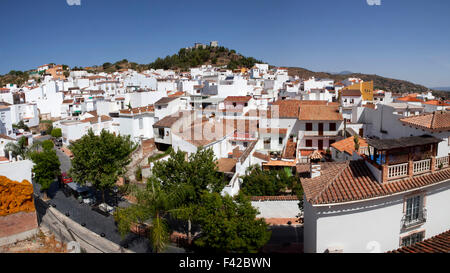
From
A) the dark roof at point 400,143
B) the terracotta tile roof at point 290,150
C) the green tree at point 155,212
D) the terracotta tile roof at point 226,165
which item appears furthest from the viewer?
the terracotta tile roof at point 290,150

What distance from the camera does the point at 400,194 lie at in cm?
557

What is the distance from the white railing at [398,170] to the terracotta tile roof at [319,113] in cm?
1187

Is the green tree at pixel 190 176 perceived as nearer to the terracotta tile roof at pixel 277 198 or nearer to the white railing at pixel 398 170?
the terracotta tile roof at pixel 277 198

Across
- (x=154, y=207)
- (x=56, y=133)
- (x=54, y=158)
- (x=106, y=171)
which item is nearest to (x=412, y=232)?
(x=154, y=207)

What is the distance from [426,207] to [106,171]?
36.3 ft

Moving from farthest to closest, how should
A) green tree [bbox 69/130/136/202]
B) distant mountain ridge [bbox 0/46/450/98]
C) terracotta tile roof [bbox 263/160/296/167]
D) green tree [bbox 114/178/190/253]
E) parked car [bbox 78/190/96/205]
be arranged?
distant mountain ridge [bbox 0/46/450/98], terracotta tile roof [bbox 263/160/296/167], parked car [bbox 78/190/96/205], green tree [bbox 69/130/136/202], green tree [bbox 114/178/190/253]

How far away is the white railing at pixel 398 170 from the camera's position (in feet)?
18.6

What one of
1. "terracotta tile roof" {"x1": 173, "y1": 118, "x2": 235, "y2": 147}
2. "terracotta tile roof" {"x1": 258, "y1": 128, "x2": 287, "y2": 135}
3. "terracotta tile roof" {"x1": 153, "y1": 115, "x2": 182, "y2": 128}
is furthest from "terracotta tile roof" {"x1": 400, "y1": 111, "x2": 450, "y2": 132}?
"terracotta tile roof" {"x1": 153, "y1": 115, "x2": 182, "y2": 128}

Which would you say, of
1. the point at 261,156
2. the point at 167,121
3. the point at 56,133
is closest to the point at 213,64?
the point at 56,133

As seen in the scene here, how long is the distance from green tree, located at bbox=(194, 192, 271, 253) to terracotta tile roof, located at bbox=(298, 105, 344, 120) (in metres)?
11.6

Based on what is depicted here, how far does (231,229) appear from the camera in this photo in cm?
644

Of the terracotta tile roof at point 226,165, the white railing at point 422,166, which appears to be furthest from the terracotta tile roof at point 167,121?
the white railing at point 422,166

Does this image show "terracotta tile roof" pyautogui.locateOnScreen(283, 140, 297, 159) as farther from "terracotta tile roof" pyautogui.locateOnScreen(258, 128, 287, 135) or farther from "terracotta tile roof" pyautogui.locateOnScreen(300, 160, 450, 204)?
"terracotta tile roof" pyautogui.locateOnScreen(300, 160, 450, 204)

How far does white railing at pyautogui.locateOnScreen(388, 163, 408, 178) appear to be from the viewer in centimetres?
566
